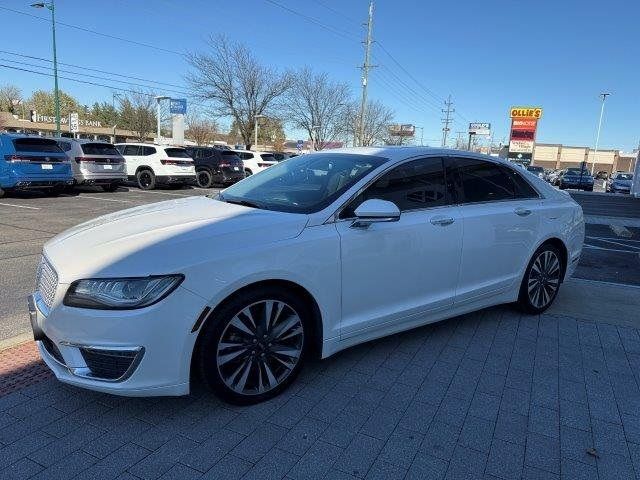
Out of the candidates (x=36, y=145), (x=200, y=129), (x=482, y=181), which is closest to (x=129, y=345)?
(x=482, y=181)

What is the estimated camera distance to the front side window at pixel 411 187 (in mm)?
3475

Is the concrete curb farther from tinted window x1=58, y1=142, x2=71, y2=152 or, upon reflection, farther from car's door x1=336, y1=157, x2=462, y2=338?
tinted window x1=58, y1=142, x2=71, y2=152

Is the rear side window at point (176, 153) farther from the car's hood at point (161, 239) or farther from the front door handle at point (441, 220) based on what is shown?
the front door handle at point (441, 220)

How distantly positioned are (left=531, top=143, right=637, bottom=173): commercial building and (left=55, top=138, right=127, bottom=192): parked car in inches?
4244

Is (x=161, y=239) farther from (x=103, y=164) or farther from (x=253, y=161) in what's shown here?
(x=253, y=161)

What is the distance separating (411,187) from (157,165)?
15.6 m

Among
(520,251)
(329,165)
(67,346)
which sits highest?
(329,165)

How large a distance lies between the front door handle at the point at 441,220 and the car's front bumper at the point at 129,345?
191 cm

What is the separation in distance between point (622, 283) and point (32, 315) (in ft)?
22.0

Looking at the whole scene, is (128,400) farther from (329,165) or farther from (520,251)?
(520,251)

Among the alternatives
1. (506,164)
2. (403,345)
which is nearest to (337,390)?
(403,345)

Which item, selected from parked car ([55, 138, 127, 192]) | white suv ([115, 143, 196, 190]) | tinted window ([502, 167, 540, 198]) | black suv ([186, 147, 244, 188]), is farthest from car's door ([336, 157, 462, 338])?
black suv ([186, 147, 244, 188])

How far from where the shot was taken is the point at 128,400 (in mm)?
2994

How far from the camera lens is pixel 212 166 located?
66.3ft
